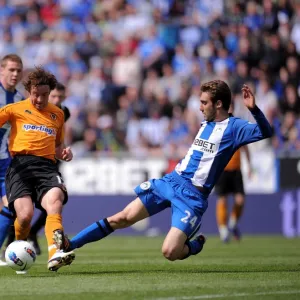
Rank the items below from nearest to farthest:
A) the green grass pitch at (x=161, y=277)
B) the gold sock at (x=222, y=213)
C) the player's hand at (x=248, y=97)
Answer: the green grass pitch at (x=161, y=277), the player's hand at (x=248, y=97), the gold sock at (x=222, y=213)

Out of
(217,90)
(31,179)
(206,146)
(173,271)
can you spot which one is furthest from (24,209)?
(217,90)

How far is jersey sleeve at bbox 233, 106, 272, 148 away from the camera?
8.65 m

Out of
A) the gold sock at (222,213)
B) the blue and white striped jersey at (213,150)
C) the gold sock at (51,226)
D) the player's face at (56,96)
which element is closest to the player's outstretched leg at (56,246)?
the gold sock at (51,226)

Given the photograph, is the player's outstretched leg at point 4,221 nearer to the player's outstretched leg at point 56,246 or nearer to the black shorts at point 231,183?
the player's outstretched leg at point 56,246

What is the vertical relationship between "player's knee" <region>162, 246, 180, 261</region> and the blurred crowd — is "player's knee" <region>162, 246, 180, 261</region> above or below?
below

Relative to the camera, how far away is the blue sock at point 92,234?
9.08 m

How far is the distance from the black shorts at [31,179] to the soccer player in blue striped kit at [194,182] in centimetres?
58

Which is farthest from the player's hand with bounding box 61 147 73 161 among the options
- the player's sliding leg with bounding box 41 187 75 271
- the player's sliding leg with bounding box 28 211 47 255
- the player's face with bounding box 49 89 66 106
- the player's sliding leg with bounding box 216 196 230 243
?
the player's sliding leg with bounding box 216 196 230 243

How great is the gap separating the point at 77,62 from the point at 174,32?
2.50 metres

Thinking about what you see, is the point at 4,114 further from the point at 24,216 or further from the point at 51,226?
the point at 51,226

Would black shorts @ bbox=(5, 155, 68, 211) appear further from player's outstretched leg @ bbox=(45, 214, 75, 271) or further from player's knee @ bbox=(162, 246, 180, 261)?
player's knee @ bbox=(162, 246, 180, 261)

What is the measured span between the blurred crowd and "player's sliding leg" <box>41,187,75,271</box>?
361 inches

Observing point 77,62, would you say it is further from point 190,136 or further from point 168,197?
point 168,197

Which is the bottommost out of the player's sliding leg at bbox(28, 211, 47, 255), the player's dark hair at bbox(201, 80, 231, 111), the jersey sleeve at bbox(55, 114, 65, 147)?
the player's sliding leg at bbox(28, 211, 47, 255)
